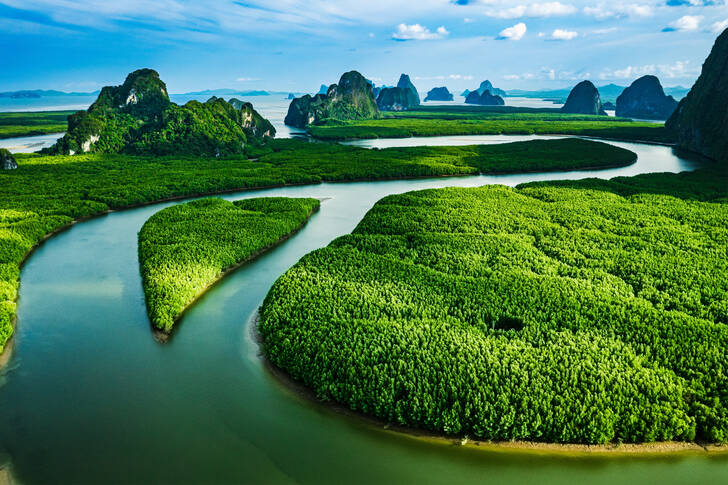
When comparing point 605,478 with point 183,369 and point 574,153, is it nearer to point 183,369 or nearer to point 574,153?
point 183,369

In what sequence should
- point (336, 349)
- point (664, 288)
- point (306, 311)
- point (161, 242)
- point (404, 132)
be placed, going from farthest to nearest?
point (404, 132) → point (161, 242) → point (664, 288) → point (306, 311) → point (336, 349)

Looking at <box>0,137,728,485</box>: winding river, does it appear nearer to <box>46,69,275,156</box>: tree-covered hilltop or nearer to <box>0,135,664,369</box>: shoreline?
<box>0,135,664,369</box>: shoreline

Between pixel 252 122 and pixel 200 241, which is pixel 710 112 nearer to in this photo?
pixel 252 122

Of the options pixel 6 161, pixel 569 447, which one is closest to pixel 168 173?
pixel 6 161

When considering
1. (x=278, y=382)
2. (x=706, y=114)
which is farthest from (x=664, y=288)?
(x=706, y=114)

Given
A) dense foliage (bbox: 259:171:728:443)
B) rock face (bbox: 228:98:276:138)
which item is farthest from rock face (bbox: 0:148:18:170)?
dense foliage (bbox: 259:171:728:443)

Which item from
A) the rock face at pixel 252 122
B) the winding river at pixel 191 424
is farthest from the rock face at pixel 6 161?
the winding river at pixel 191 424

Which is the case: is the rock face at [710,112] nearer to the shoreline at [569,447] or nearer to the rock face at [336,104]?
the shoreline at [569,447]
